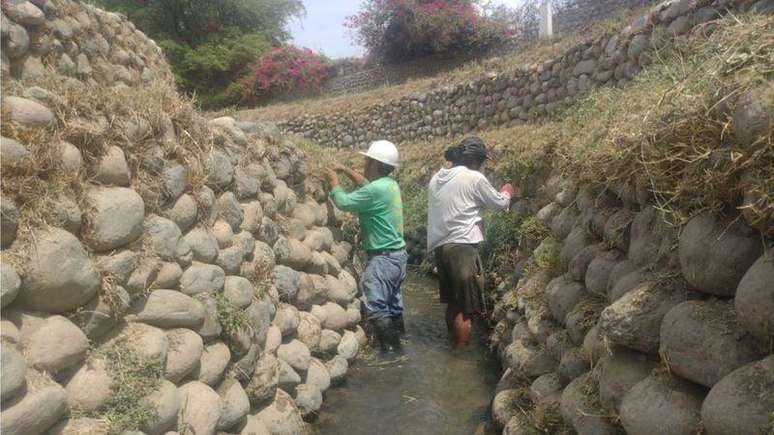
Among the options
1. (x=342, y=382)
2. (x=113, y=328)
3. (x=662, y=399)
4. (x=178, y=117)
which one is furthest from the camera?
(x=342, y=382)

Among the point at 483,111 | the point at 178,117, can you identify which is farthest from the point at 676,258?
the point at 483,111

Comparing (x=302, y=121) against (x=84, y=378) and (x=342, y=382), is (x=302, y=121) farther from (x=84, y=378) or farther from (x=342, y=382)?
(x=84, y=378)

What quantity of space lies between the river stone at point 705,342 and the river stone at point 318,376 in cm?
248

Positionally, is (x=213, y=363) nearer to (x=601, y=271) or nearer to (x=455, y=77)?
(x=601, y=271)

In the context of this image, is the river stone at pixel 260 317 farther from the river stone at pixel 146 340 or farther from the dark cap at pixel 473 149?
the dark cap at pixel 473 149

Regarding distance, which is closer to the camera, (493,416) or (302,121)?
(493,416)

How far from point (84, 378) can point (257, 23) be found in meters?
23.0

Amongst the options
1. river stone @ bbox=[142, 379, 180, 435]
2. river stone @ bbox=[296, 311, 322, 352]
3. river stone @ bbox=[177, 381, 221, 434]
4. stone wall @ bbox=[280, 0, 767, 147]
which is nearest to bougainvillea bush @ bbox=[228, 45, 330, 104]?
stone wall @ bbox=[280, 0, 767, 147]

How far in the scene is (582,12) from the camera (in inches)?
608

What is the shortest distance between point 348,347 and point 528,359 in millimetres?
1584

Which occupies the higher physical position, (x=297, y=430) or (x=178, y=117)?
(x=178, y=117)

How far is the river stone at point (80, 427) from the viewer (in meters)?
2.26

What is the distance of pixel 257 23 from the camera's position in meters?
23.7

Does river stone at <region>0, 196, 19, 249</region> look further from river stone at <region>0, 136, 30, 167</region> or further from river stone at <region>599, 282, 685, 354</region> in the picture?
river stone at <region>599, 282, 685, 354</region>
